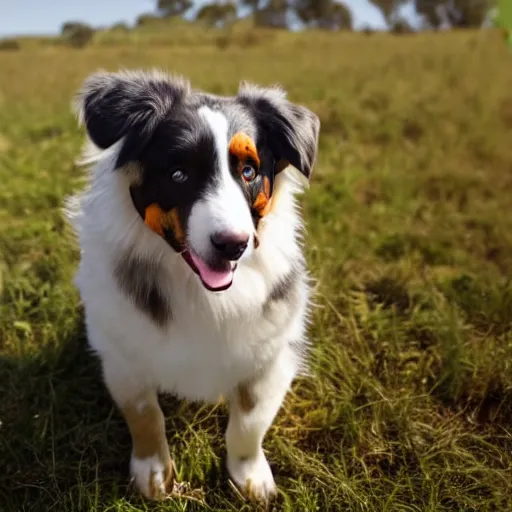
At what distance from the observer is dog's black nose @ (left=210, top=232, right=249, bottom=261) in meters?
1.65

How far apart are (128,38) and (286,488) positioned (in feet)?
18.8

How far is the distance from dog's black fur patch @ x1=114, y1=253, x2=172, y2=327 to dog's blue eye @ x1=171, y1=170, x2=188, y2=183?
35 cm

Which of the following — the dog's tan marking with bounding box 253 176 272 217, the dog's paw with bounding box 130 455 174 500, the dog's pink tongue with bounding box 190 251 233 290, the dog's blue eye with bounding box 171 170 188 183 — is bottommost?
the dog's paw with bounding box 130 455 174 500

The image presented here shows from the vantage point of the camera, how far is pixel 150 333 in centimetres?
205

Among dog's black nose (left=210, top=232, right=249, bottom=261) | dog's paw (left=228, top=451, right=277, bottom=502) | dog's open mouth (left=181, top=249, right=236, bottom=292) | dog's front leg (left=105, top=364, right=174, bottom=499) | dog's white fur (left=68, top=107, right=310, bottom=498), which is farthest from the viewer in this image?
dog's paw (left=228, top=451, right=277, bottom=502)

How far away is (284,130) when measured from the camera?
203 centimetres

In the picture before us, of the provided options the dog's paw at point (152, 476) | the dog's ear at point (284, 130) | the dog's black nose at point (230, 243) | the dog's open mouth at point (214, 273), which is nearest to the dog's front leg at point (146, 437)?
the dog's paw at point (152, 476)

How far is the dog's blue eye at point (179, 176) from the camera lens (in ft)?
5.97

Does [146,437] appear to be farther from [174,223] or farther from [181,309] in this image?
[174,223]

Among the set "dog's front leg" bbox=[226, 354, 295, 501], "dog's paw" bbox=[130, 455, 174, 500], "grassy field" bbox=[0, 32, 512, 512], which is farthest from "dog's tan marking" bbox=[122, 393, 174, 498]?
"dog's front leg" bbox=[226, 354, 295, 501]

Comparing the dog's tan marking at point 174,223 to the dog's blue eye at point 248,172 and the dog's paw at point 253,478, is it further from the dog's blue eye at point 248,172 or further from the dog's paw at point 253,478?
the dog's paw at point 253,478

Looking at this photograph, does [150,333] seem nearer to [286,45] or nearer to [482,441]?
[482,441]

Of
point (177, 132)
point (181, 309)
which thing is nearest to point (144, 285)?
point (181, 309)

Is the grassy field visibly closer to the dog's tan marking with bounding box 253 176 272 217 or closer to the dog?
the dog
